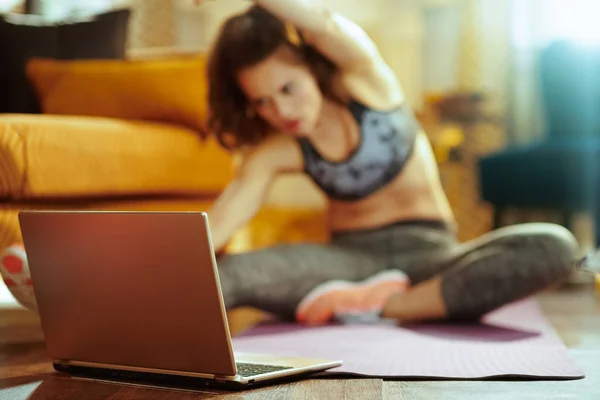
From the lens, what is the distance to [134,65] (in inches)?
84.0

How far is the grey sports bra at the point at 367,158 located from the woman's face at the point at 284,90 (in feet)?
0.25

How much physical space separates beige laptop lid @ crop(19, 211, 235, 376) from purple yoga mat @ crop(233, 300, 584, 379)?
0.24 m

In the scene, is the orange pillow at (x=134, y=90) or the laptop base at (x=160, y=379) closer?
the laptop base at (x=160, y=379)

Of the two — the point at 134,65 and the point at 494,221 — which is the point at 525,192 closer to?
the point at 494,221

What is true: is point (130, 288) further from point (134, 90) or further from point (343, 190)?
point (134, 90)

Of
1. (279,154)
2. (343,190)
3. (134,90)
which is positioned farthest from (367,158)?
(134,90)

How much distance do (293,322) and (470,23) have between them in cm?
228

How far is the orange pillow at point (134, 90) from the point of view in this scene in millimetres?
2066

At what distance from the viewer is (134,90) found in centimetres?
208

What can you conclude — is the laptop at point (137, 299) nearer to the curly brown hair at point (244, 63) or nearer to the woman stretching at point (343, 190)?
the woman stretching at point (343, 190)

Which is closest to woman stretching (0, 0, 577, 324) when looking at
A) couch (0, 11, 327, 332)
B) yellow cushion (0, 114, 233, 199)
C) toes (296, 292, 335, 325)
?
toes (296, 292, 335, 325)

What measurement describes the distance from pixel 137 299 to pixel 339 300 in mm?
661

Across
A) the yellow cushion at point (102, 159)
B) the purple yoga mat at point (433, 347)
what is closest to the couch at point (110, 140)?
the yellow cushion at point (102, 159)

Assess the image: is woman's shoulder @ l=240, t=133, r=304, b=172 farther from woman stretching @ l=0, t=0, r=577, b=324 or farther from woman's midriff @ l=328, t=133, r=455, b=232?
woman's midriff @ l=328, t=133, r=455, b=232
